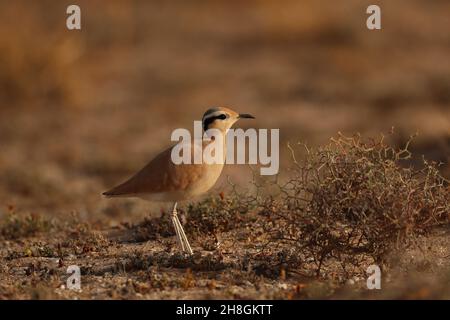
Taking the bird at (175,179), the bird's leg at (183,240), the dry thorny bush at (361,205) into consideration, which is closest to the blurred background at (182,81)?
the bird's leg at (183,240)

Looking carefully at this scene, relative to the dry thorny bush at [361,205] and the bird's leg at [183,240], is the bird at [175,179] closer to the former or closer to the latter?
the bird's leg at [183,240]

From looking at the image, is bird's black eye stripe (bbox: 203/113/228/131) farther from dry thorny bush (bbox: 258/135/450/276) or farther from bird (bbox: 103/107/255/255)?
dry thorny bush (bbox: 258/135/450/276)

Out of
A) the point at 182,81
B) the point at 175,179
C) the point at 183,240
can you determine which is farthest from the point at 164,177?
the point at 182,81

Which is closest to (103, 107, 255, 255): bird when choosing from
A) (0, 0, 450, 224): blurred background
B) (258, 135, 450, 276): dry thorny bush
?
(258, 135, 450, 276): dry thorny bush

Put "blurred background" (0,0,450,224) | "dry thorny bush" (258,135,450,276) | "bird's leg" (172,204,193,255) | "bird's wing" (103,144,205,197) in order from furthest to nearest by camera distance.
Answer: "blurred background" (0,0,450,224) < "bird's leg" (172,204,193,255) < "bird's wing" (103,144,205,197) < "dry thorny bush" (258,135,450,276)

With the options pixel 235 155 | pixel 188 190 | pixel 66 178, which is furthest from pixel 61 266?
pixel 235 155

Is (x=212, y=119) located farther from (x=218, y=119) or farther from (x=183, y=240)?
(x=183, y=240)

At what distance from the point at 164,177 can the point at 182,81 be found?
8.79 meters

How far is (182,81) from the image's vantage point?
14242 millimetres

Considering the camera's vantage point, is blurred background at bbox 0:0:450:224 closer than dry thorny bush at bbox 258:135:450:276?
No

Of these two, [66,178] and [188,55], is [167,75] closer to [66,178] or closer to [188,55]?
[188,55]

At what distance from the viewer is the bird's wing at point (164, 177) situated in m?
5.55

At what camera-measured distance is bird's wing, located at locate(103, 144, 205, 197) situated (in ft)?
18.2

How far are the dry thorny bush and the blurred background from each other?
8.25ft
